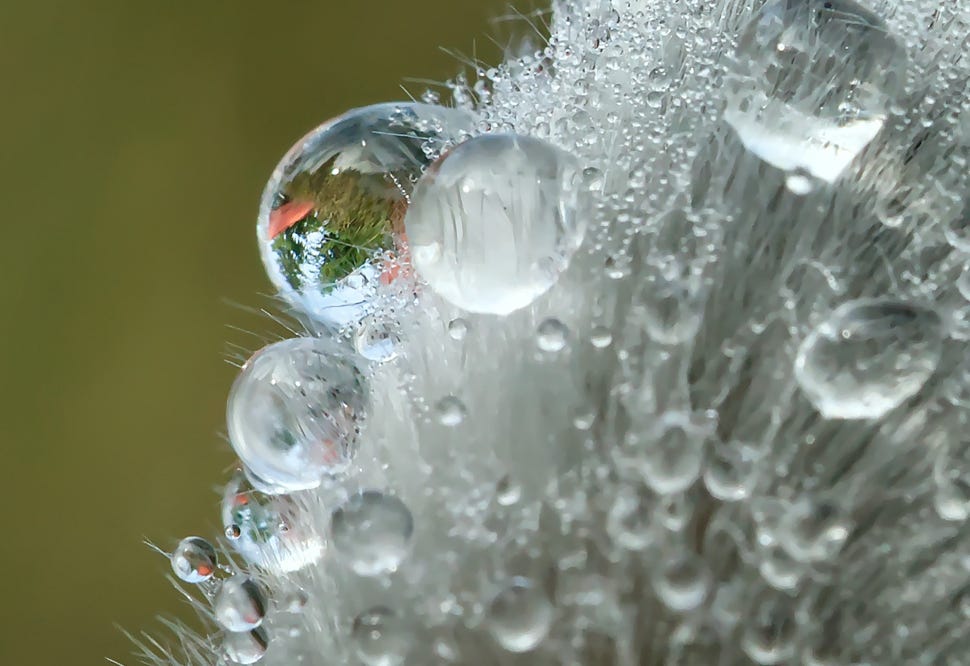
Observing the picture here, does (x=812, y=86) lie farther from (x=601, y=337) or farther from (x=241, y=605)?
(x=241, y=605)

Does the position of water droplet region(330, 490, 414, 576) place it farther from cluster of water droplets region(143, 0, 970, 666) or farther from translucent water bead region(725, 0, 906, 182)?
translucent water bead region(725, 0, 906, 182)

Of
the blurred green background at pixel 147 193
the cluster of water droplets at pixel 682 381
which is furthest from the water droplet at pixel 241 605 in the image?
the blurred green background at pixel 147 193

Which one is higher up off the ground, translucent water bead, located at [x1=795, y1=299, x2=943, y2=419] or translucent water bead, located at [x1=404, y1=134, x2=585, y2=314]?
translucent water bead, located at [x1=404, y1=134, x2=585, y2=314]

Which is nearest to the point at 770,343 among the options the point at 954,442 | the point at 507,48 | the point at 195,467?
the point at 954,442

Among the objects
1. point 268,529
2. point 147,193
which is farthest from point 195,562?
point 147,193

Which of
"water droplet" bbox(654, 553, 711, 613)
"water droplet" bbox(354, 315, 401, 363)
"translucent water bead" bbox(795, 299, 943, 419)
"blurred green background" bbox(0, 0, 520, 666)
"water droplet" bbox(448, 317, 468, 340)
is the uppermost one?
"blurred green background" bbox(0, 0, 520, 666)

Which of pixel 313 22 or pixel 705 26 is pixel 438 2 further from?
pixel 705 26

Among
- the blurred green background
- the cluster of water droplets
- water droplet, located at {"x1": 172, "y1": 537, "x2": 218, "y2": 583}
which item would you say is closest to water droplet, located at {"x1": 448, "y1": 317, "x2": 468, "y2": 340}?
the cluster of water droplets
